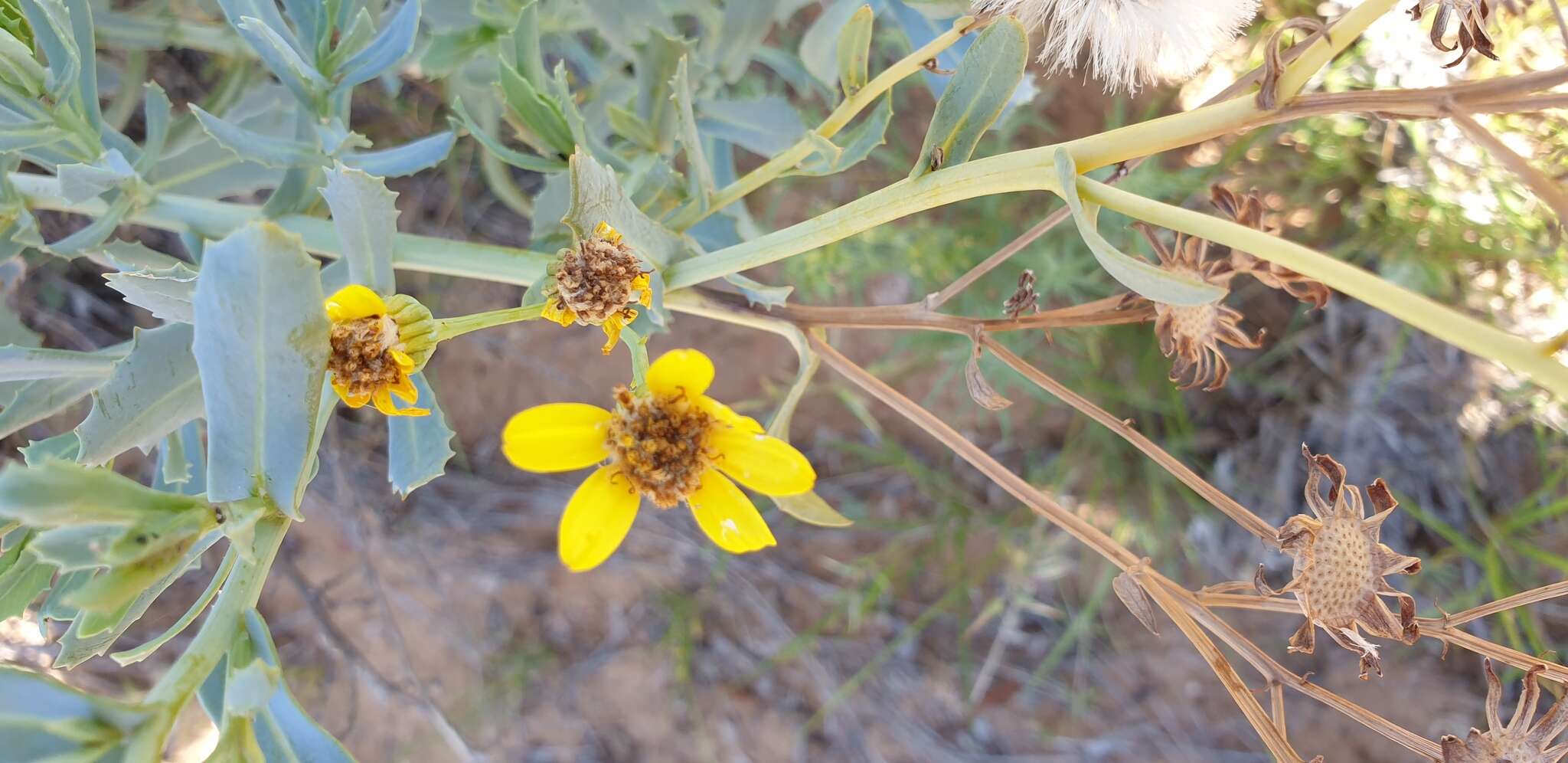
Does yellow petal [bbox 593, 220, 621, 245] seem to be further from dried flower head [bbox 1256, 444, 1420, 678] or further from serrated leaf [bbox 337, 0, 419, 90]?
dried flower head [bbox 1256, 444, 1420, 678]

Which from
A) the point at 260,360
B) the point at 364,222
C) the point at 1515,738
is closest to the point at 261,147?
the point at 364,222

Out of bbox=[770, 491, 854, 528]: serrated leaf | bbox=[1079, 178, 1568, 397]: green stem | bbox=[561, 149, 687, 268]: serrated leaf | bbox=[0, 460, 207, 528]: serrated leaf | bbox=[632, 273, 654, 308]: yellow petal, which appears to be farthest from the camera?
bbox=[770, 491, 854, 528]: serrated leaf

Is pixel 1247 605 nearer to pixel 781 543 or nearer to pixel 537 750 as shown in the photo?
pixel 781 543

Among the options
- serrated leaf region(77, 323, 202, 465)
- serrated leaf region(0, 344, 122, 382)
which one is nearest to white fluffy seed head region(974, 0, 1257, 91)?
serrated leaf region(77, 323, 202, 465)

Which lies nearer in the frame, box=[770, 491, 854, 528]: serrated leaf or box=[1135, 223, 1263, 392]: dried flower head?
box=[1135, 223, 1263, 392]: dried flower head

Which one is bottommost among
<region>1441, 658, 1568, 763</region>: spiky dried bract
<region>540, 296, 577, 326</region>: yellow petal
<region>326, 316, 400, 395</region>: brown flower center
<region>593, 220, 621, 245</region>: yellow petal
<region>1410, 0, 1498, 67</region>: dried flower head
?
<region>1441, 658, 1568, 763</region>: spiky dried bract

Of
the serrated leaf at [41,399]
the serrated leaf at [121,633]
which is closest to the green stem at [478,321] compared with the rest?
the serrated leaf at [121,633]

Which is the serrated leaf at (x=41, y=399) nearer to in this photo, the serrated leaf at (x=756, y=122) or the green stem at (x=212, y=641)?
the green stem at (x=212, y=641)
